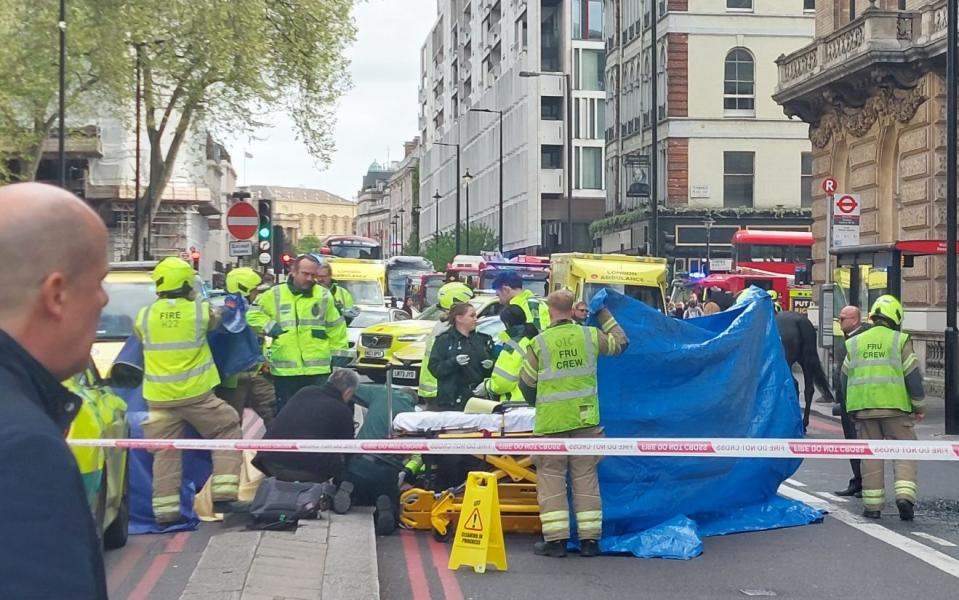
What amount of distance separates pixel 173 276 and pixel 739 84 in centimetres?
4665

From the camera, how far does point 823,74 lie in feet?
100

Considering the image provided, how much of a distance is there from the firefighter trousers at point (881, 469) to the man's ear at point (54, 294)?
31.0 ft

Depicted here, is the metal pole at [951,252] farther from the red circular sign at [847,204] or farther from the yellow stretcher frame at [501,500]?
the yellow stretcher frame at [501,500]

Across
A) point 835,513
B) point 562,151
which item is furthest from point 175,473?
point 562,151

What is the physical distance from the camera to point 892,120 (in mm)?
28344

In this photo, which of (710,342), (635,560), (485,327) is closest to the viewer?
(635,560)

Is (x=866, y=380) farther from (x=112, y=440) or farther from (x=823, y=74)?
(x=823, y=74)

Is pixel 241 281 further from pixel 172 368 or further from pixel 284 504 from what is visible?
pixel 284 504

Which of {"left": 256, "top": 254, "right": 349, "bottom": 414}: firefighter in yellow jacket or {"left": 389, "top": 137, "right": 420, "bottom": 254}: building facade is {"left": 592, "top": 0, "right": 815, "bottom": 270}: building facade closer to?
{"left": 256, "top": 254, "right": 349, "bottom": 414}: firefighter in yellow jacket

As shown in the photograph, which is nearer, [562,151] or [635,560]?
[635,560]

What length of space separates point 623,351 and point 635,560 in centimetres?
146

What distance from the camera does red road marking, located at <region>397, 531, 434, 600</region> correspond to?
813 centimetres

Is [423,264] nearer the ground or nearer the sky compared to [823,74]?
nearer the ground

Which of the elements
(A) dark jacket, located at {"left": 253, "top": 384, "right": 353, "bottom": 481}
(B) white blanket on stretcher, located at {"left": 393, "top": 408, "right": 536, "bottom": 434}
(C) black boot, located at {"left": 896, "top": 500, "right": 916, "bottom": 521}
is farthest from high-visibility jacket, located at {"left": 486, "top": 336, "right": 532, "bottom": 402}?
(C) black boot, located at {"left": 896, "top": 500, "right": 916, "bottom": 521}
